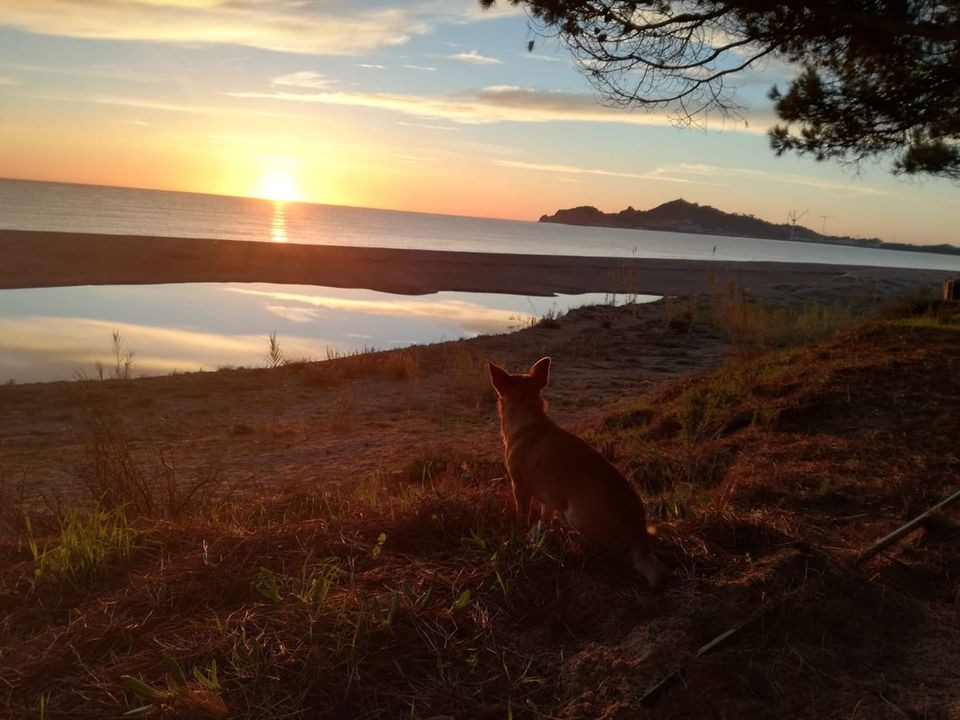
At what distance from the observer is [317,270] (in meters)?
32.4

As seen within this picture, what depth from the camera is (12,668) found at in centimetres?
269

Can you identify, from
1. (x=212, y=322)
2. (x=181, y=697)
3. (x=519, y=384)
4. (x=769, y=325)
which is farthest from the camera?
(x=212, y=322)

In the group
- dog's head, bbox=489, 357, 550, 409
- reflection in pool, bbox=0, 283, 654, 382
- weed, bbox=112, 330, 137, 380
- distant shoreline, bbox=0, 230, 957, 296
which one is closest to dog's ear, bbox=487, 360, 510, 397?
dog's head, bbox=489, 357, 550, 409

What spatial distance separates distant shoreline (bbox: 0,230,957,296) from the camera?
26.5 meters

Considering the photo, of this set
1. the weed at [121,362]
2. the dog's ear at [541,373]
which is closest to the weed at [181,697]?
the dog's ear at [541,373]

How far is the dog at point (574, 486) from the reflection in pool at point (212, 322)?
1117 centimetres

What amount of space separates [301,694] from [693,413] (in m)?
5.87

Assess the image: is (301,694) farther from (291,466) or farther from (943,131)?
(943,131)

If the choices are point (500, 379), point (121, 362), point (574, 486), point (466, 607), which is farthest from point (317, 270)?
point (466, 607)

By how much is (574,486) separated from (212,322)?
1788 cm

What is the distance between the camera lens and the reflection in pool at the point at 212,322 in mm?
15008

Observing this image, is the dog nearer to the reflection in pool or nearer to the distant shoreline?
the reflection in pool

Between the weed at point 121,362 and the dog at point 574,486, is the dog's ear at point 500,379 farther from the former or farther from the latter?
the weed at point 121,362

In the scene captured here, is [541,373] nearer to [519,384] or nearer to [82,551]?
[519,384]
